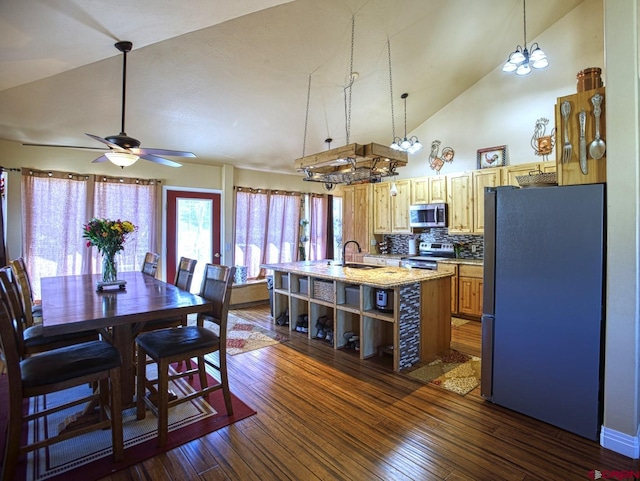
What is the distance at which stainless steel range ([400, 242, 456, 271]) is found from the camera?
556 cm

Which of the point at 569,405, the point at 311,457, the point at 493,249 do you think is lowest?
the point at 311,457

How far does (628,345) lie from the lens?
2.04 metres

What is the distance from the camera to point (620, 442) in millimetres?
2070

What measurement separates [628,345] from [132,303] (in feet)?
10.6

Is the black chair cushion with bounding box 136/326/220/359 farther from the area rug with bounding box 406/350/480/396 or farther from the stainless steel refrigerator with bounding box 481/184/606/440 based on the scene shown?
the stainless steel refrigerator with bounding box 481/184/606/440

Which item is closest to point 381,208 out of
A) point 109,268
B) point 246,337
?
point 246,337

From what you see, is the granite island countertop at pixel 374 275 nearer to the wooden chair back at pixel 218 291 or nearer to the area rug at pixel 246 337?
the area rug at pixel 246 337

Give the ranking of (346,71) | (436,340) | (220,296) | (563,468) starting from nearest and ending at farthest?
(563,468)
(220,296)
(436,340)
(346,71)

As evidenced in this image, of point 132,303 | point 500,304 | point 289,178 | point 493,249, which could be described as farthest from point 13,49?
point 289,178

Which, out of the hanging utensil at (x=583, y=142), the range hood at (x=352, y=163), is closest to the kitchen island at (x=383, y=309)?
the range hood at (x=352, y=163)

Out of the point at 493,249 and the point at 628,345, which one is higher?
the point at 493,249

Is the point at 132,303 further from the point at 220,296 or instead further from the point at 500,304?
the point at 500,304

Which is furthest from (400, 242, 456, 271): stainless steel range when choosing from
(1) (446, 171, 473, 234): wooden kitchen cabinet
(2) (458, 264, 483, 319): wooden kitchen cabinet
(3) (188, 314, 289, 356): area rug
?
(3) (188, 314, 289, 356): area rug

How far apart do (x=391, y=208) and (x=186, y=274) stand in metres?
4.25
